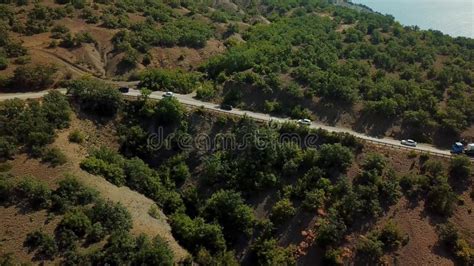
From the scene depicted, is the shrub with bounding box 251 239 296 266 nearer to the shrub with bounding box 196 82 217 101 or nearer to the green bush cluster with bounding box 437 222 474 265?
the green bush cluster with bounding box 437 222 474 265

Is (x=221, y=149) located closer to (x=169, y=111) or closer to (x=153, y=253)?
(x=169, y=111)

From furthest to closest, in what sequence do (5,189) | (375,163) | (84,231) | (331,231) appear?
(375,163)
(331,231)
(5,189)
(84,231)

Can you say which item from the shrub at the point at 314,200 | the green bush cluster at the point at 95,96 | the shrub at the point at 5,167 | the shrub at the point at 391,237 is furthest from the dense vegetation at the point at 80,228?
the shrub at the point at 391,237

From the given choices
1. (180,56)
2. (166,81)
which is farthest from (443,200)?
(180,56)

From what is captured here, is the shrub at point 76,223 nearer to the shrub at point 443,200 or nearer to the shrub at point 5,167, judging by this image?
the shrub at point 5,167

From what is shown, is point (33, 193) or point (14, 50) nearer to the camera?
point (33, 193)
